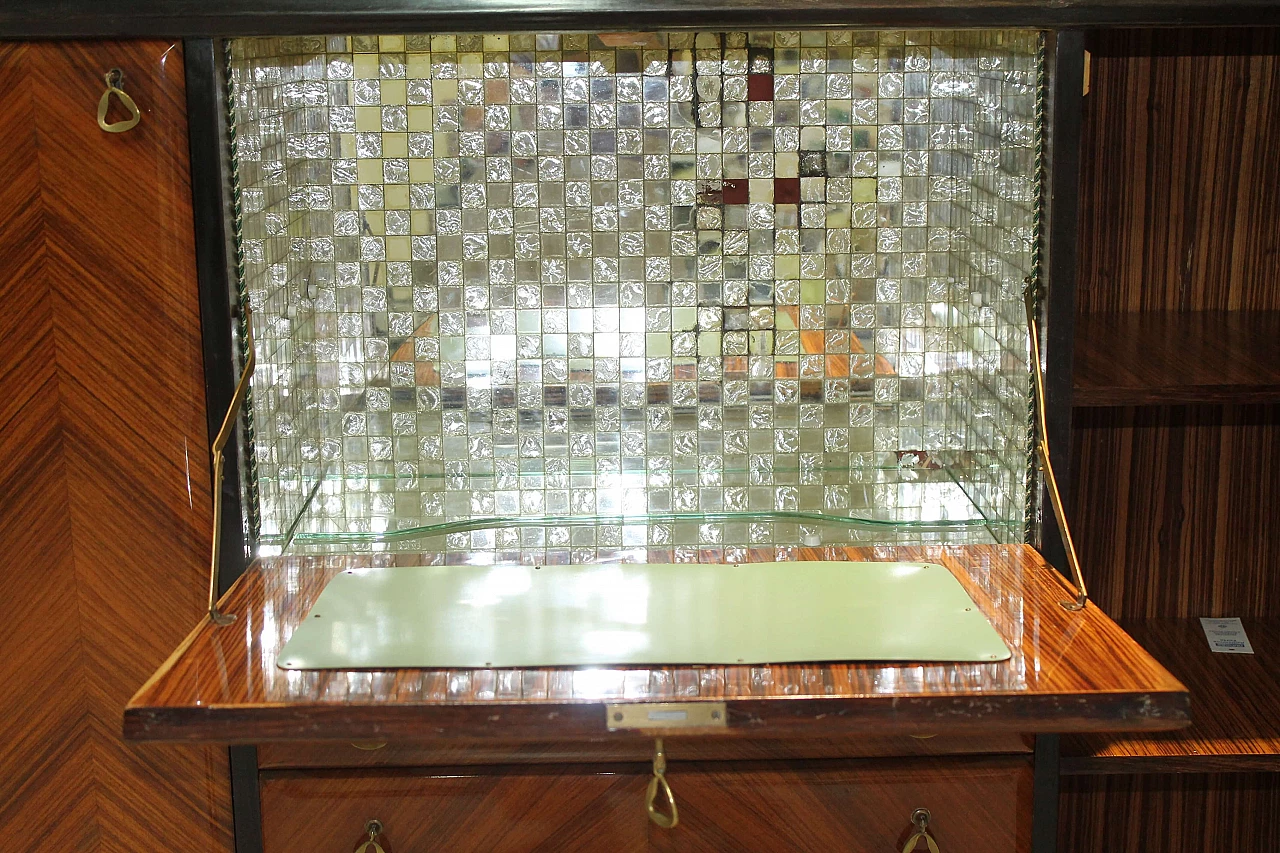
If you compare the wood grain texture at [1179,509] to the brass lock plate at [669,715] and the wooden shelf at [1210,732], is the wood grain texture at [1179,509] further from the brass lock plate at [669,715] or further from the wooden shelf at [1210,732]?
the brass lock plate at [669,715]

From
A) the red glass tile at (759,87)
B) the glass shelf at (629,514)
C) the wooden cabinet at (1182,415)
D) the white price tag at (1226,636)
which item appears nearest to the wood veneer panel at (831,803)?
the glass shelf at (629,514)

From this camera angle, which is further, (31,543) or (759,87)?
(759,87)

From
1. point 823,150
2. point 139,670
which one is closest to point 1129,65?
point 823,150

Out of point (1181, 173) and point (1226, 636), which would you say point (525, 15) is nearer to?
point (1181, 173)

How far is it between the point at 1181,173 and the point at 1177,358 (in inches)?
13.1

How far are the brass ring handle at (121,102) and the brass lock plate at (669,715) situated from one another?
665mm

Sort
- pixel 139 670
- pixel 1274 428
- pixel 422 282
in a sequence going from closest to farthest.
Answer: pixel 139 670 → pixel 422 282 → pixel 1274 428

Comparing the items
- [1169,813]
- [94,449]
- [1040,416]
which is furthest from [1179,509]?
[94,449]

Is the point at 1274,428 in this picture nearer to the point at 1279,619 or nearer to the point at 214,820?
the point at 1279,619

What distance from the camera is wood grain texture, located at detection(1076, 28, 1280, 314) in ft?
5.09

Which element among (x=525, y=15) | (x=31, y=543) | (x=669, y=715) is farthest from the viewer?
(x=31, y=543)

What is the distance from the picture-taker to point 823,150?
136 centimetres

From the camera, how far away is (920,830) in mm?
1207

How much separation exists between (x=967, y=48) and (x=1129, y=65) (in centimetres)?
34
